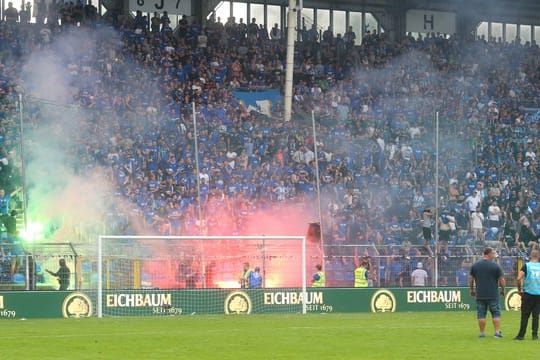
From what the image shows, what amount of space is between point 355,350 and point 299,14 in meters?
33.3

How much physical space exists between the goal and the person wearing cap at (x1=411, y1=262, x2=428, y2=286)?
9.53 ft

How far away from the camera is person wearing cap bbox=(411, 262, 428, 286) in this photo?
31.5 m

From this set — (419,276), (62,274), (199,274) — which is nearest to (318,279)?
(419,276)

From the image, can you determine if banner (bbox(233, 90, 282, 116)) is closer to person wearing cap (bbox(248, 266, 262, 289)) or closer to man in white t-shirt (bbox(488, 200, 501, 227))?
man in white t-shirt (bbox(488, 200, 501, 227))

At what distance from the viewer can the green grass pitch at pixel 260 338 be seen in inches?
666

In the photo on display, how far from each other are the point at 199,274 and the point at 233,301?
1360 mm

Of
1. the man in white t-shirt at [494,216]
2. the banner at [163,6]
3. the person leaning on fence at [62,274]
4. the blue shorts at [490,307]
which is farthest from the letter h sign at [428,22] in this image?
the blue shorts at [490,307]

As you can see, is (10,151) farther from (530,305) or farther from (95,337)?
(530,305)

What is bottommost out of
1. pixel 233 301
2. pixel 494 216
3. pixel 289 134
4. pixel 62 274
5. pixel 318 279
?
pixel 233 301

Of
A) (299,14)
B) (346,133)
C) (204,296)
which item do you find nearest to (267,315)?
(204,296)

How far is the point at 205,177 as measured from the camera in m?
35.0

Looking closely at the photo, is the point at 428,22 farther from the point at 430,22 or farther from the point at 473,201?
the point at 473,201

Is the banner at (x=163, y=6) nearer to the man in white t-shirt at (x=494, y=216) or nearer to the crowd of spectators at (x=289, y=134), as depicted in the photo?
the crowd of spectators at (x=289, y=134)

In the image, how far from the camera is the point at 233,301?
2855 cm
